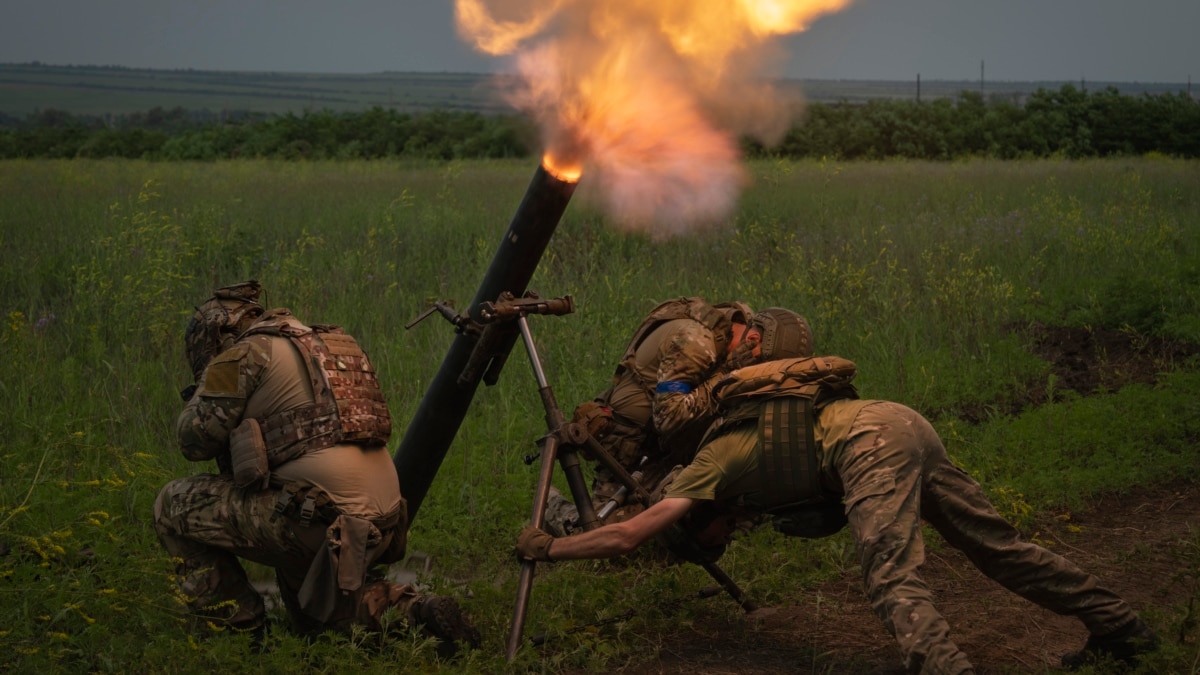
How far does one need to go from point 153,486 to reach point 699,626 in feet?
10.5

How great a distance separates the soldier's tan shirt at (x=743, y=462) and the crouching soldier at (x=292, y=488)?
1120mm

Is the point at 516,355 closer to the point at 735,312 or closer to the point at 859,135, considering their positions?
the point at 735,312

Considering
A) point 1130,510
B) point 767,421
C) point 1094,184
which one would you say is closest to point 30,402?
point 767,421

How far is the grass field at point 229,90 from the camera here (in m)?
73.2

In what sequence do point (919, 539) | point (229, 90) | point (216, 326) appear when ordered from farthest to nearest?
point (229, 90), point (216, 326), point (919, 539)

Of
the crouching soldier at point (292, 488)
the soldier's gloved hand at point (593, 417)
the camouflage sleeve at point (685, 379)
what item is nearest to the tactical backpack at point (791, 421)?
the soldier's gloved hand at point (593, 417)

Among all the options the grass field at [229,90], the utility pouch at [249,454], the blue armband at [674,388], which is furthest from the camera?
the grass field at [229,90]

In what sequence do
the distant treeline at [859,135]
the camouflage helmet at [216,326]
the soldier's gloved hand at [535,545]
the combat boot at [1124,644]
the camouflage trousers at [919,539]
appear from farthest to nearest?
the distant treeline at [859,135], the camouflage helmet at [216,326], the soldier's gloved hand at [535,545], the combat boot at [1124,644], the camouflage trousers at [919,539]

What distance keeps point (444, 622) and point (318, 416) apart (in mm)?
959

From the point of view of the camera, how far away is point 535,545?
4586 mm

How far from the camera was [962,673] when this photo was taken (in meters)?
3.96

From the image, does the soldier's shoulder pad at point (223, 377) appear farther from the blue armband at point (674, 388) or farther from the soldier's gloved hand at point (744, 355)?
the soldier's gloved hand at point (744, 355)

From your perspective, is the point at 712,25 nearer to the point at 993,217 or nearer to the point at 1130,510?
the point at 1130,510

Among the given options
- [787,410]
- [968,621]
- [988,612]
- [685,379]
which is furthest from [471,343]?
[988,612]
